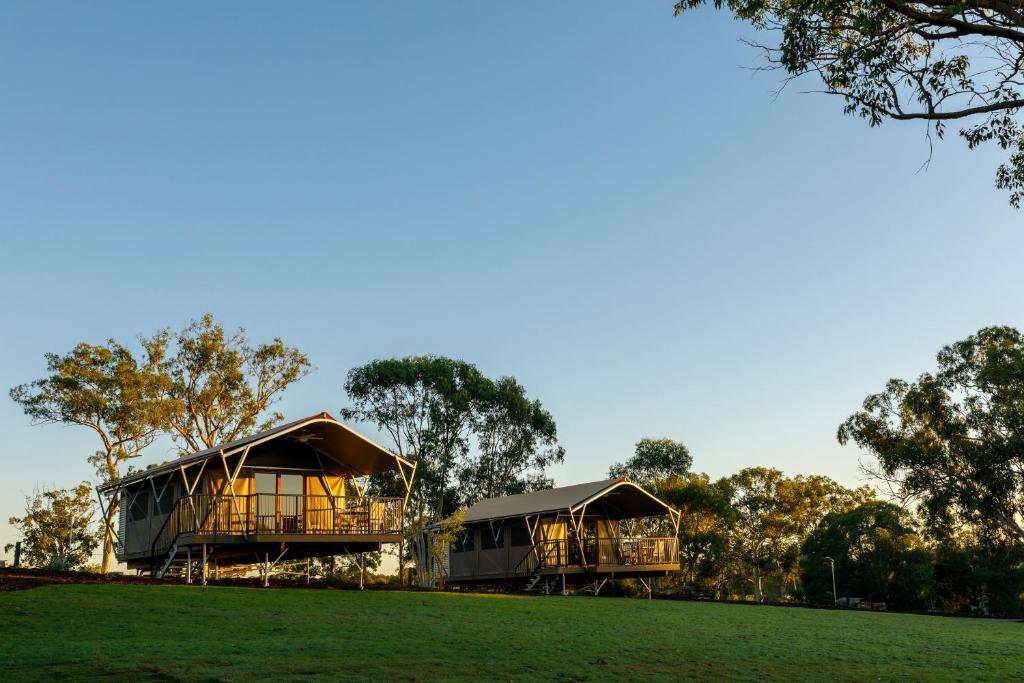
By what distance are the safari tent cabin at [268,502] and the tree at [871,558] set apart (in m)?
29.9

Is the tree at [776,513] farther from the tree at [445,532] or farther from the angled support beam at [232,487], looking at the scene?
the angled support beam at [232,487]

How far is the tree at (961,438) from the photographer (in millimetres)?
37656

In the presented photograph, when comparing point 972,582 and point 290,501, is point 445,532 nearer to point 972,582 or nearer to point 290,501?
point 290,501

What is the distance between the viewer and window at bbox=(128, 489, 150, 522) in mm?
30556

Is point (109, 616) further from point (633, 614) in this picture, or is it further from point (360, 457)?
point (360, 457)

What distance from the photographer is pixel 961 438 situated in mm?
39688

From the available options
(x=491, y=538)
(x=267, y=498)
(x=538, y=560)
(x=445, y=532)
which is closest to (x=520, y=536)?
(x=538, y=560)

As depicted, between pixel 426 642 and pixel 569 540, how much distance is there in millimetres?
24264

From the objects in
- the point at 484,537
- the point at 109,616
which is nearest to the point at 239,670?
the point at 109,616

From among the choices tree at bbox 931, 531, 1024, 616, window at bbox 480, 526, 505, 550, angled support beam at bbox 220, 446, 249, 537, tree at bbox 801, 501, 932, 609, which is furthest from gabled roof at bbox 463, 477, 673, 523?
tree at bbox 801, 501, 932, 609

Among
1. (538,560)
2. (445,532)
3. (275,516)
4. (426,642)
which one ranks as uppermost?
(275,516)

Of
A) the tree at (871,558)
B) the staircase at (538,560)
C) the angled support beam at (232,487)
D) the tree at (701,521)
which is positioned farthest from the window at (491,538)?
the tree at (871,558)

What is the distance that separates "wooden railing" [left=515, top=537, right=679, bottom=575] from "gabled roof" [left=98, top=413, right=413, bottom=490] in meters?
9.97

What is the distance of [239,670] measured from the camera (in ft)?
31.9
